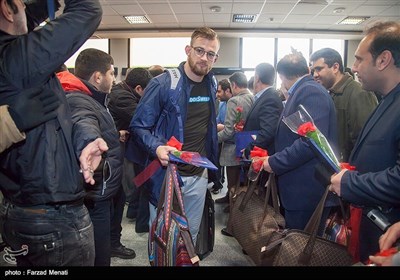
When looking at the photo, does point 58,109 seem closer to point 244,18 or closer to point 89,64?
point 89,64

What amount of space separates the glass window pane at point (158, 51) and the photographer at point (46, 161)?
8203 mm

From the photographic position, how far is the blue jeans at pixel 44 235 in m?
0.95

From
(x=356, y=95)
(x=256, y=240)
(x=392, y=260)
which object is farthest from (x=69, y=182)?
(x=356, y=95)

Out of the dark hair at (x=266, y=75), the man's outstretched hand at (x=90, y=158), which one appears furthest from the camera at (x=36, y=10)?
the dark hair at (x=266, y=75)

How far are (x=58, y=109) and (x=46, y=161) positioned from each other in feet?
0.58

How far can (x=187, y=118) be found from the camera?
190 cm

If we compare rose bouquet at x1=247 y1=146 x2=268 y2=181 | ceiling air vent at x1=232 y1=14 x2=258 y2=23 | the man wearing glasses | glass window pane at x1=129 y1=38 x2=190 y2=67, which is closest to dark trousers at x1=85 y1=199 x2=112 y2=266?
the man wearing glasses

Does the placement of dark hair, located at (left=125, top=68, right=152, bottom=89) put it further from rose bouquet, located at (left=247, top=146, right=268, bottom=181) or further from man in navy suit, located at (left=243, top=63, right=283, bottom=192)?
rose bouquet, located at (left=247, top=146, right=268, bottom=181)

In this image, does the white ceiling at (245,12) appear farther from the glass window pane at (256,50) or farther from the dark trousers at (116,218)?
the dark trousers at (116,218)

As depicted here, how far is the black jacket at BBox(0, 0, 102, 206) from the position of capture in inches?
33.5

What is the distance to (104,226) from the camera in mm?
1682
